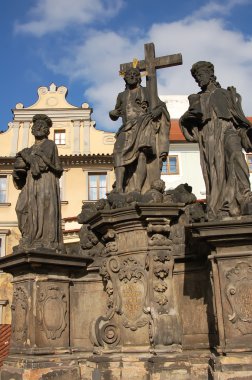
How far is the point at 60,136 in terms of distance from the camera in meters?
26.6

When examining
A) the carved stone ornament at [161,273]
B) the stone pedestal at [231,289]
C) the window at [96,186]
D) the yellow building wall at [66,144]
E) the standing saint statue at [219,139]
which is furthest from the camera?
the window at [96,186]

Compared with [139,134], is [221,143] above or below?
below

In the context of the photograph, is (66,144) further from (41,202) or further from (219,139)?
(219,139)

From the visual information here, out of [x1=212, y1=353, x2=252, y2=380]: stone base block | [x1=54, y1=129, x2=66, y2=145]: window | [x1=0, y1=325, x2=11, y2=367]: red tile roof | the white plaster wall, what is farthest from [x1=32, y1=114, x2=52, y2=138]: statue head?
the white plaster wall

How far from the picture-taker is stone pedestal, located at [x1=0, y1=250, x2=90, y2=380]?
629cm

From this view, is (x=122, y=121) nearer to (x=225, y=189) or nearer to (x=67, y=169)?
(x=225, y=189)

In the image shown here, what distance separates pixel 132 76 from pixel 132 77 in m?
0.02

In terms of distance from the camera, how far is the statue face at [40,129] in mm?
7527

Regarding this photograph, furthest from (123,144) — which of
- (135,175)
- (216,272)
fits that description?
(216,272)

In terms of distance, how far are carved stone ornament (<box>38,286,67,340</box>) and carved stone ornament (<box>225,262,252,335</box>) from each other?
8.42 feet

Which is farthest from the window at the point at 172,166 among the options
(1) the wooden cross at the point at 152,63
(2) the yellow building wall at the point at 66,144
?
(1) the wooden cross at the point at 152,63

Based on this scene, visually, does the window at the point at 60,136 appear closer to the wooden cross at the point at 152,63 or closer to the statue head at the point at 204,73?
the wooden cross at the point at 152,63

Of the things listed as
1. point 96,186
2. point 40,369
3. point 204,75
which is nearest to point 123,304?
point 40,369

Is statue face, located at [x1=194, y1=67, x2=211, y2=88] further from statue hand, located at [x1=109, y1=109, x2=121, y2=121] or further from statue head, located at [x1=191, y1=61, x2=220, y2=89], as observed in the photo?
statue hand, located at [x1=109, y1=109, x2=121, y2=121]
